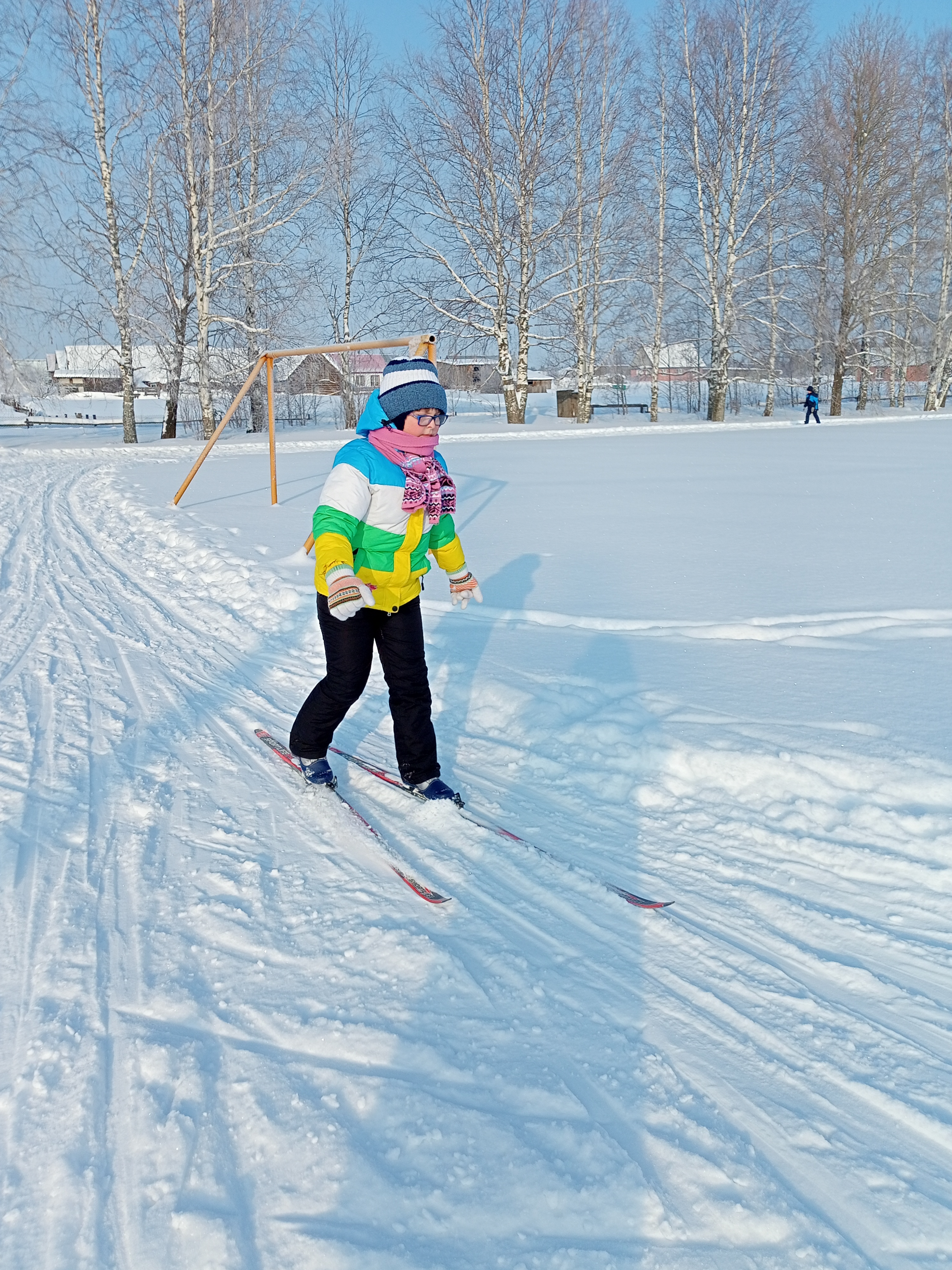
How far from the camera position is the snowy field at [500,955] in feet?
5.34

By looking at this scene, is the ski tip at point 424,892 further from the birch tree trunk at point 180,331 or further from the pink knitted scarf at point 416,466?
the birch tree trunk at point 180,331

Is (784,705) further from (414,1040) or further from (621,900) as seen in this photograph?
(414,1040)

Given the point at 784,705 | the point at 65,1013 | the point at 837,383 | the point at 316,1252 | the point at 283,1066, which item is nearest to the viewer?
the point at 316,1252

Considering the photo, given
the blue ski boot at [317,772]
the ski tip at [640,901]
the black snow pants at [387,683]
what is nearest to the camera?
the ski tip at [640,901]

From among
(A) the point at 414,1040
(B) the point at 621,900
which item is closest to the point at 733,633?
(B) the point at 621,900

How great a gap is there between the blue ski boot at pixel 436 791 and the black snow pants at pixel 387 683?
0.02 m

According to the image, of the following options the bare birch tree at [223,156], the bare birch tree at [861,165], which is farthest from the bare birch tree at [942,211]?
the bare birch tree at [223,156]

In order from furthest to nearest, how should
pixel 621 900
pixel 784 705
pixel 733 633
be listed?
pixel 733 633
pixel 784 705
pixel 621 900

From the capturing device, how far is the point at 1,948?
2340 millimetres

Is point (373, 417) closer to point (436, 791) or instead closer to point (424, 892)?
point (436, 791)

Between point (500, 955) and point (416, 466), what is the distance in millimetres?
1629

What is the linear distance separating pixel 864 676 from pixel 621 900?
225 cm

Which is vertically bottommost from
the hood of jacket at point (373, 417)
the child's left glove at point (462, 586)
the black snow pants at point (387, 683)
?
the black snow pants at point (387, 683)

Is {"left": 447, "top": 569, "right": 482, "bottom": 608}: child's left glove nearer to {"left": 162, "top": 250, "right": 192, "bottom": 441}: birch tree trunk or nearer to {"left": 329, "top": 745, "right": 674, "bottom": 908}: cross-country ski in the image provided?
{"left": 329, "top": 745, "right": 674, "bottom": 908}: cross-country ski
